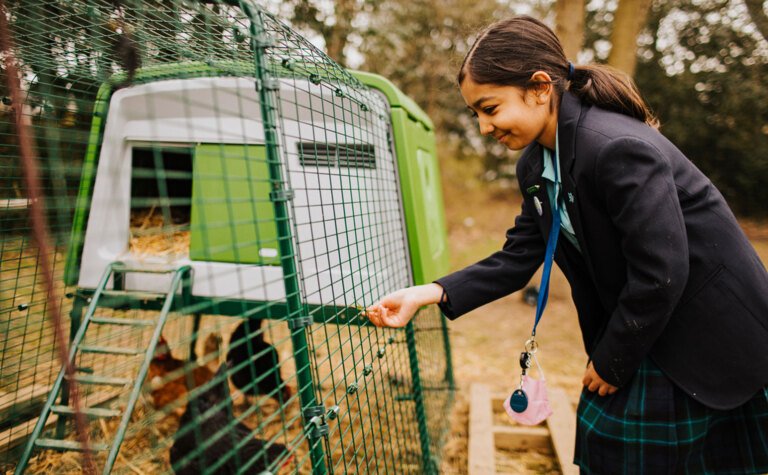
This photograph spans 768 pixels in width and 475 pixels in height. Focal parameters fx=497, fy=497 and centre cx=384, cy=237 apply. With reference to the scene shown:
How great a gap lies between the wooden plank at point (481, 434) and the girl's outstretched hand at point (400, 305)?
1.13 metres

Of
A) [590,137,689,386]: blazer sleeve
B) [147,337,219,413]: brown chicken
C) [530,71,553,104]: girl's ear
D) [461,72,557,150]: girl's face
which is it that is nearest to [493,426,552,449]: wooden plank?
[590,137,689,386]: blazer sleeve

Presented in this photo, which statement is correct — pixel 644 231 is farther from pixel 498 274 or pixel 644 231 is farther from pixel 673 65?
pixel 673 65

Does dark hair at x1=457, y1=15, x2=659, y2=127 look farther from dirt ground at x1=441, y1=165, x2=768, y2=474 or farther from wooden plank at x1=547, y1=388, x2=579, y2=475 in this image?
dirt ground at x1=441, y1=165, x2=768, y2=474

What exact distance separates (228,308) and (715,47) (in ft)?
36.4

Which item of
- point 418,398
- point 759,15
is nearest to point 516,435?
point 418,398

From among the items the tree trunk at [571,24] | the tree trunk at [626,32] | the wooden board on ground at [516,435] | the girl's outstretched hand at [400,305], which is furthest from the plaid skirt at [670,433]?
the tree trunk at [626,32]

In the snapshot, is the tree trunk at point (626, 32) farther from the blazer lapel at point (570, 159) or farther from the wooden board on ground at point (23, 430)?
the wooden board on ground at point (23, 430)

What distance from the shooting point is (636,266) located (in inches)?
50.0

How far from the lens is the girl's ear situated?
1442 mm

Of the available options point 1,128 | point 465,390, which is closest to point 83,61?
point 1,128

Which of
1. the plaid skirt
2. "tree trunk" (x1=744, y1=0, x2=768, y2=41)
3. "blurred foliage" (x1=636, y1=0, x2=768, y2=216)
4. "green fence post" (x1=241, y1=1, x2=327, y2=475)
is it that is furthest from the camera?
"blurred foliage" (x1=636, y1=0, x2=768, y2=216)

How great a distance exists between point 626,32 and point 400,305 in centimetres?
488

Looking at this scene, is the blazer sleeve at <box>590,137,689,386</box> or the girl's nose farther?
the girl's nose

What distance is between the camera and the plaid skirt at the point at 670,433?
1.40 m
